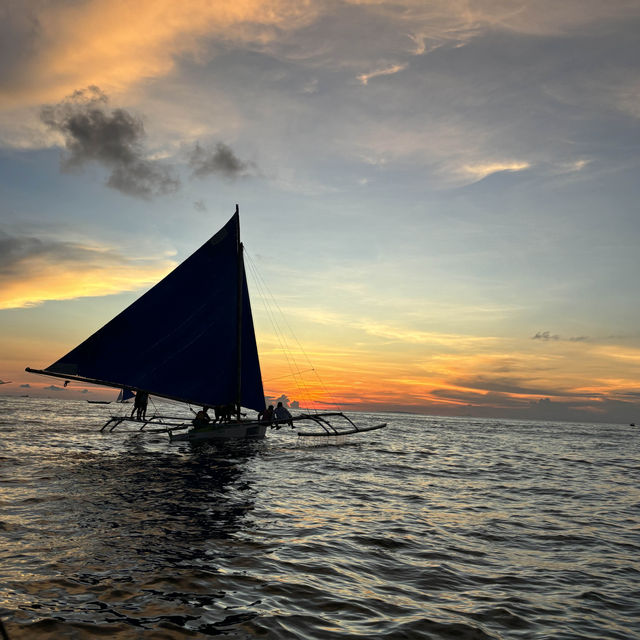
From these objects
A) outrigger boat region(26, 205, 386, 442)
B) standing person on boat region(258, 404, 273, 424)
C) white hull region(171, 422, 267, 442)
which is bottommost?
white hull region(171, 422, 267, 442)

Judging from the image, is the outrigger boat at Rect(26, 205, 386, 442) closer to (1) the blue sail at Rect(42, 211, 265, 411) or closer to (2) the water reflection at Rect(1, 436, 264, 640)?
(1) the blue sail at Rect(42, 211, 265, 411)

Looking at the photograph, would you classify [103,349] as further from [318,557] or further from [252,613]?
[252,613]

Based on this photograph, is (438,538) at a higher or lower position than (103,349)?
lower

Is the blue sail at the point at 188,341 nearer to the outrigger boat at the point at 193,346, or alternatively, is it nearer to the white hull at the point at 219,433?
the outrigger boat at the point at 193,346

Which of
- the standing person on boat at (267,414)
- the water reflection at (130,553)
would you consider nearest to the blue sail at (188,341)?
the standing person on boat at (267,414)

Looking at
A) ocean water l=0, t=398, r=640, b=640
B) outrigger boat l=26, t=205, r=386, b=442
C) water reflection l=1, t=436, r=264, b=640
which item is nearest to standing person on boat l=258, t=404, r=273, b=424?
outrigger boat l=26, t=205, r=386, b=442

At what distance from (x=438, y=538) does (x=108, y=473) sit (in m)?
13.2

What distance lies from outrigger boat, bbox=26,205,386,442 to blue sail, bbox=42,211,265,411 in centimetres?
5

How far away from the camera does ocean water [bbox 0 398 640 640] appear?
684 cm

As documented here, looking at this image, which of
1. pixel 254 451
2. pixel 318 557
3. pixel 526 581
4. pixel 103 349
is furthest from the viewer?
pixel 254 451

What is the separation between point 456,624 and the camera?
7.10 metres

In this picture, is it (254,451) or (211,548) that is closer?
(211,548)

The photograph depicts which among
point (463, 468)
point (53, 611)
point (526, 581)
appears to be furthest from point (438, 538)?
point (463, 468)

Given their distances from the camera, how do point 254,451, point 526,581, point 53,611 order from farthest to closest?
point 254,451 < point 526,581 < point 53,611
